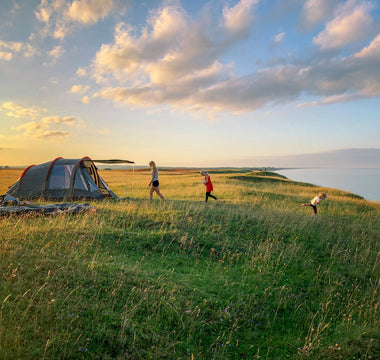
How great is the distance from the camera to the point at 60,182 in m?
17.4

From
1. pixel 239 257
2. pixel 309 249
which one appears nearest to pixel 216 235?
pixel 239 257

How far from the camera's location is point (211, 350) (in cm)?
436

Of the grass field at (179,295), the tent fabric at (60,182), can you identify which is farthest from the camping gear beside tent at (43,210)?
the tent fabric at (60,182)

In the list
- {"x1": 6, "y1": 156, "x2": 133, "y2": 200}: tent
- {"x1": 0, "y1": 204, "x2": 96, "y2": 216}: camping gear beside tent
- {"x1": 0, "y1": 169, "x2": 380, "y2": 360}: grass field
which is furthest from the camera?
{"x1": 6, "y1": 156, "x2": 133, "y2": 200}: tent

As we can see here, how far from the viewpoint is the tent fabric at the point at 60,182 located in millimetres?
17172

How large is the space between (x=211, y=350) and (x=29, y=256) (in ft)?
15.3

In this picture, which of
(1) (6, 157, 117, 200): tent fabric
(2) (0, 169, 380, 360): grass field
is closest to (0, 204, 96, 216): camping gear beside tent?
(2) (0, 169, 380, 360): grass field

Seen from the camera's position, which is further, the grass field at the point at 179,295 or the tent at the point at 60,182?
the tent at the point at 60,182

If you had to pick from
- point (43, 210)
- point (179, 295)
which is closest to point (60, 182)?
point (43, 210)

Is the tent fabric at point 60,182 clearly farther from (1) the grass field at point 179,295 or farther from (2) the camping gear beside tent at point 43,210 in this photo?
(1) the grass field at point 179,295

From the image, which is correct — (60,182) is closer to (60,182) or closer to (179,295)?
(60,182)

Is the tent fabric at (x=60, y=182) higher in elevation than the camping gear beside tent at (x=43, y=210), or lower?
higher

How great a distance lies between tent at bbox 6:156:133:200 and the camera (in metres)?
17.2

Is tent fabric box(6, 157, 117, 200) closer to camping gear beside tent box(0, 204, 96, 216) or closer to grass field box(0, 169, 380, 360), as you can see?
camping gear beside tent box(0, 204, 96, 216)
